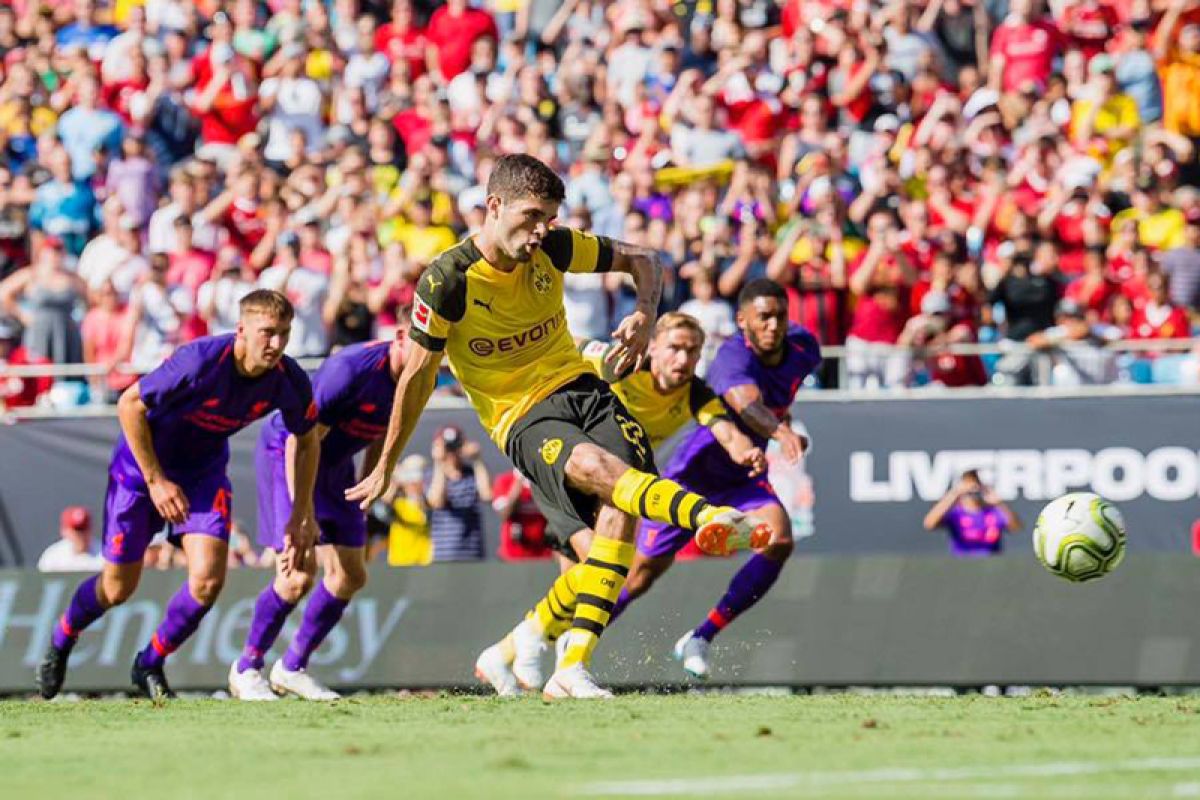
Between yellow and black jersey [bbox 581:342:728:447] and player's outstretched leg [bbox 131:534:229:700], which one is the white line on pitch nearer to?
yellow and black jersey [bbox 581:342:728:447]

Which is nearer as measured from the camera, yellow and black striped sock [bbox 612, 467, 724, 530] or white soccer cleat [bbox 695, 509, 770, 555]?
white soccer cleat [bbox 695, 509, 770, 555]

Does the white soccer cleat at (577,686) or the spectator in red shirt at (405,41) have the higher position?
the spectator in red shirt at (405,41)

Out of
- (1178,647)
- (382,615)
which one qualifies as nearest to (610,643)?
(382,615)

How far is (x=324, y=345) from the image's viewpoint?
59.5 feet

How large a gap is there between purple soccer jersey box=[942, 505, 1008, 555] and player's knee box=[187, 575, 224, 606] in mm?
6547

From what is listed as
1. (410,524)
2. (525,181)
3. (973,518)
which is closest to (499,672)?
(525,181)

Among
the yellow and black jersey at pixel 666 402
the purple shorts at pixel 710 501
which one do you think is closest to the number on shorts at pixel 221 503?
the yellow and black jersey at pixel 666 402

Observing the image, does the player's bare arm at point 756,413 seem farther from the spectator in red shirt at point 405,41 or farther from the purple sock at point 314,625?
the spectator in red shirt at point 405,41

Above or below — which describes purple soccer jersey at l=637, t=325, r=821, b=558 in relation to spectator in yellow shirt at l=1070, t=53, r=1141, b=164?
below

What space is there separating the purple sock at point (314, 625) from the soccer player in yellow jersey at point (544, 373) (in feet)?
8.90

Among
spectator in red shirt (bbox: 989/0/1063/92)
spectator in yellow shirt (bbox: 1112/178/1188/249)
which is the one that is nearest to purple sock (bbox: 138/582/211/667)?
spectator in yellow shirt (bbox: 1112/178/1188/249)

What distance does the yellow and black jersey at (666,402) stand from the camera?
1253 cm

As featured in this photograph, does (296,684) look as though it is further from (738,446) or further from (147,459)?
(738,446)

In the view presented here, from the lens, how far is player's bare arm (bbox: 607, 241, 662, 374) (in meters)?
10.2
